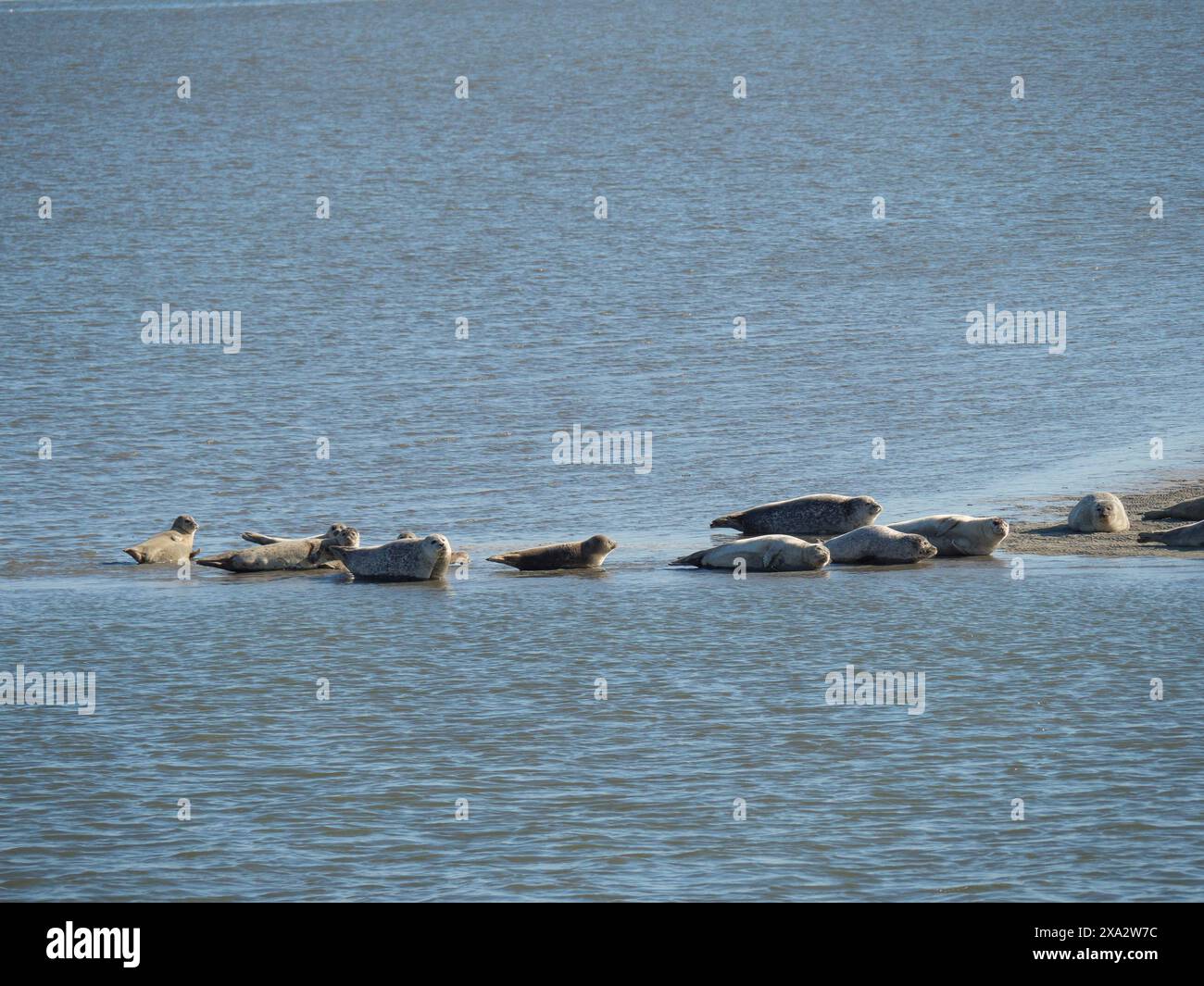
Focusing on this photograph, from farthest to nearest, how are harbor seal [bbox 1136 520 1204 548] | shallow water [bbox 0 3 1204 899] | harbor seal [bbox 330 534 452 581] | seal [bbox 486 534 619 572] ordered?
seal [bbox 486 534 619 572]
harbor seal [bbox 1136 520 1204 548]
harbor seal [bbox 330 534 452 581]
shallow water [bbox 0 3 1204 899]

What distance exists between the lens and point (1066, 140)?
46.8 metres

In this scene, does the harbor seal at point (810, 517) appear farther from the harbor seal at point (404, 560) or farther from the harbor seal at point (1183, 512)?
the harbor seal at point (404, 560)

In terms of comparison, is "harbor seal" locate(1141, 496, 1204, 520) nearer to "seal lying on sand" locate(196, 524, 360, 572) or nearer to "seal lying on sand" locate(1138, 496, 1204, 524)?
"seal lying on sand" locate(1138, 496, 1204, 524)

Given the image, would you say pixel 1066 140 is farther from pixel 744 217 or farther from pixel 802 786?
pixel 802 786

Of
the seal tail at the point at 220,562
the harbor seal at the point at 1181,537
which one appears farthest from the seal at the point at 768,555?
the seal tail at the point at 220,562

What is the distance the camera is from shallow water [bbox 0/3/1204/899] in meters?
8.55

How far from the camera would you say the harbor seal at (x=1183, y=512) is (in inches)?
626

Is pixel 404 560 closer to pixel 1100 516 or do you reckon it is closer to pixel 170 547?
pixel 170 547

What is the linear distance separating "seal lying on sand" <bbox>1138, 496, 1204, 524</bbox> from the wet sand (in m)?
0.05

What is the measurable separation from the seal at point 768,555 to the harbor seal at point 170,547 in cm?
445

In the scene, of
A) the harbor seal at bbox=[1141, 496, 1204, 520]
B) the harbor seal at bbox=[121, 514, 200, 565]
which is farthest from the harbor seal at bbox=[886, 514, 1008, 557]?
the harbor seal at bbox=[121, 514, 200, 565]
